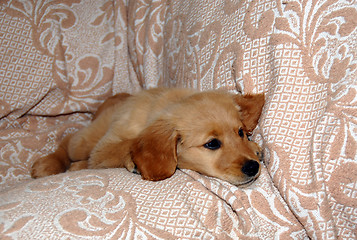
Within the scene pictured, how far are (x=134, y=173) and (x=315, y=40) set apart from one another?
1.05 meters

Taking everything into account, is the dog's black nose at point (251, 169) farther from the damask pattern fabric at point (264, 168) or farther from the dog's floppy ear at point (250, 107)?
the dog's floppy ear at point (250, 107)

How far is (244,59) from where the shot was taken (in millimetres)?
1690

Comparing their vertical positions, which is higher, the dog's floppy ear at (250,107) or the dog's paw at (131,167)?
the dog's floppy ear at (250,107)

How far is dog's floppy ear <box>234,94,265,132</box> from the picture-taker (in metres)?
1.71

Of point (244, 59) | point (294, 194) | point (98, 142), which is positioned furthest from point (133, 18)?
point (294, 194)

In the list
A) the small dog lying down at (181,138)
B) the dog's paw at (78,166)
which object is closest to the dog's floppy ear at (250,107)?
the small dog lying down at (181,138)

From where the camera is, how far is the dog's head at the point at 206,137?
173 centimetres

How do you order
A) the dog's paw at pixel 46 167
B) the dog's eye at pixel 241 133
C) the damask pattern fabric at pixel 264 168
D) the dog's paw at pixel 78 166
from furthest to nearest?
1. the dog's paw at pixel 78 166
2. the dog's paw at pixel 46 167
3. the dog's eye at pixel 241 133
4. the damask pattern fabric at pixel 264 168

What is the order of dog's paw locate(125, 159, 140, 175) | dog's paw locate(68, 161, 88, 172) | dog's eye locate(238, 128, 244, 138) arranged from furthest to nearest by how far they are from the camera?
dog's paw locate(68, 161, 88, 172)
dog's eye locate(238, 128, 244, 138)
dog's paw locate(125, 159, 140, 175)

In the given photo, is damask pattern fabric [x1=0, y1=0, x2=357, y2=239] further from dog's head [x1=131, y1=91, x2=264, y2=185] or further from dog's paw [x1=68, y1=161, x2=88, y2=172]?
dog's paw [x1=68, y1=161, x2=88, y2=172]

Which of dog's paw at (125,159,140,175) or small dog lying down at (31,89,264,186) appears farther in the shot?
dog's paw at (125,159,140,175)

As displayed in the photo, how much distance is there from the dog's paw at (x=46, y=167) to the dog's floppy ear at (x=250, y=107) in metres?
1.18

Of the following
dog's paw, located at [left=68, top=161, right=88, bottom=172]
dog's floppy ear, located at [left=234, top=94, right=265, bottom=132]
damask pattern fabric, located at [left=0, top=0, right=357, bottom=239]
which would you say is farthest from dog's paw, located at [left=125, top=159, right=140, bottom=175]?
dog's floppy ear, located at [left=234, top=94, right=265, bottom=132]

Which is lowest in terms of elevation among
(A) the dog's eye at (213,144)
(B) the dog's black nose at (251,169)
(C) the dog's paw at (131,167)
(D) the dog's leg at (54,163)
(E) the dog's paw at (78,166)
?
(E) the dog's paw at (78,166)
